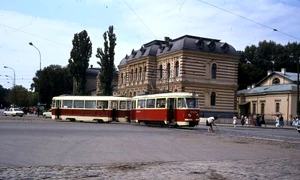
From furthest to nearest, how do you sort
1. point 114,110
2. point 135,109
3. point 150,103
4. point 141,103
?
point 114,110 → point 135,109 → point 141,103 → point 150,103

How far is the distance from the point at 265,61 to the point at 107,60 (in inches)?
1759

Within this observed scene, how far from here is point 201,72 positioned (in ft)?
209

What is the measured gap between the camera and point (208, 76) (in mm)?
64438

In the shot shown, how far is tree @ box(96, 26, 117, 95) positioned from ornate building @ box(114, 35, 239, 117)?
6818mm

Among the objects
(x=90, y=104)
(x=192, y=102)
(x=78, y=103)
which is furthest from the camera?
(x=78, y=103)

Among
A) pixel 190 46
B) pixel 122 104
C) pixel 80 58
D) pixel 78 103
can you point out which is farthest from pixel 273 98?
Result: pixel 78 103

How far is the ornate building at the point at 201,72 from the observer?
6250 centimetres

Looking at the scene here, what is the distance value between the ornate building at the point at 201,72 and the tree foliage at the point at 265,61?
24205 millimetres

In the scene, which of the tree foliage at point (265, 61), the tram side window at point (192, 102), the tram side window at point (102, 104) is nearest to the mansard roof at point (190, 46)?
the tree foliage at point (265, 61)

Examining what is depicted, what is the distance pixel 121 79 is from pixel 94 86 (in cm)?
3114

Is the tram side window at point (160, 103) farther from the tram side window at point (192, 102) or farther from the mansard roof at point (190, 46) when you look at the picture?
the mansard roof at point (190, 46)

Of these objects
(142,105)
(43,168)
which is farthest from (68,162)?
(142,105)

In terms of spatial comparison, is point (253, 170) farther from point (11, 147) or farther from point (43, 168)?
point (11, 147)

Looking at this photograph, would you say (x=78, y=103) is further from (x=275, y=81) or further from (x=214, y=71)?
(x=275, y=81)
